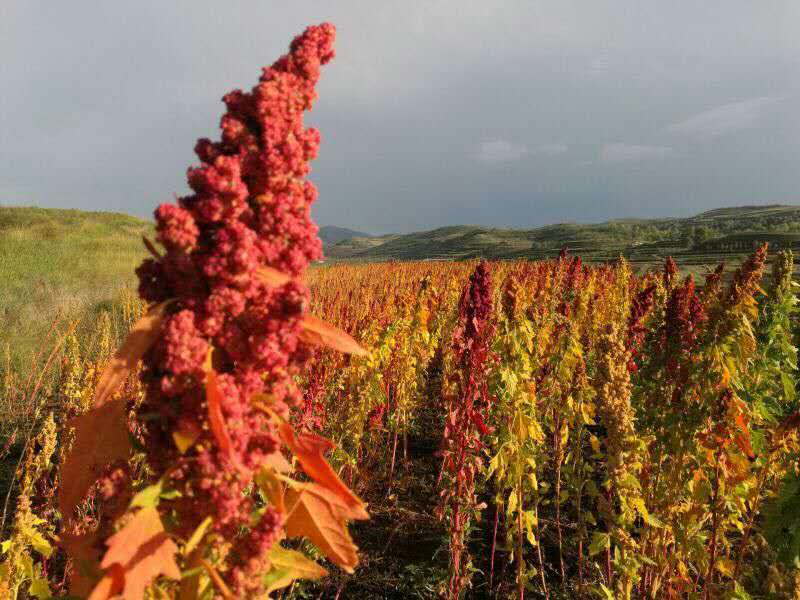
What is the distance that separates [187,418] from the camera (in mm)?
773

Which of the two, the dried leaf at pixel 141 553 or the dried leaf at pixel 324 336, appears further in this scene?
the dried leaf at pixel 324 336

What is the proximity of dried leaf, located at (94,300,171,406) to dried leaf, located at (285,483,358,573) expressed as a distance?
1.24ft

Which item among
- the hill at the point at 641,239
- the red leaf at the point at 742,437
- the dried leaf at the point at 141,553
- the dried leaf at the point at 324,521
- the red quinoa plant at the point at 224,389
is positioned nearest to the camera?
the dried leaf at the point at 141,553

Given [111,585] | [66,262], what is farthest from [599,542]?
[66,262]

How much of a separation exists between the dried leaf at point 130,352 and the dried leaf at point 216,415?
12cm

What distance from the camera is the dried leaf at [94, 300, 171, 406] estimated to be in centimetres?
72

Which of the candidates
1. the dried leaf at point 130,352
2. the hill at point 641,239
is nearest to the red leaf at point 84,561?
the dried leaf at point 130,352

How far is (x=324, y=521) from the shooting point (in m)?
0.86

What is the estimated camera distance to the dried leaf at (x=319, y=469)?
821 mm

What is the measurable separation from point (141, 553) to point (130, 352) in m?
0.30

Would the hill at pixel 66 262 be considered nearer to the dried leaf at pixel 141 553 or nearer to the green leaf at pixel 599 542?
the green leaf at pixel 599 542

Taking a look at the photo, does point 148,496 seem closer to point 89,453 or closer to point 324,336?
point 89,453

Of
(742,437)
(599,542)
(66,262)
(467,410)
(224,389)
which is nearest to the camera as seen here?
(224,389)

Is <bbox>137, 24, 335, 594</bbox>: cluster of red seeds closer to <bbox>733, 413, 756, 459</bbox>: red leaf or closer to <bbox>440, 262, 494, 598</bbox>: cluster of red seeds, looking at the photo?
<bbox>440, 262, 494, 598</bbox>: cluster of red seeds
